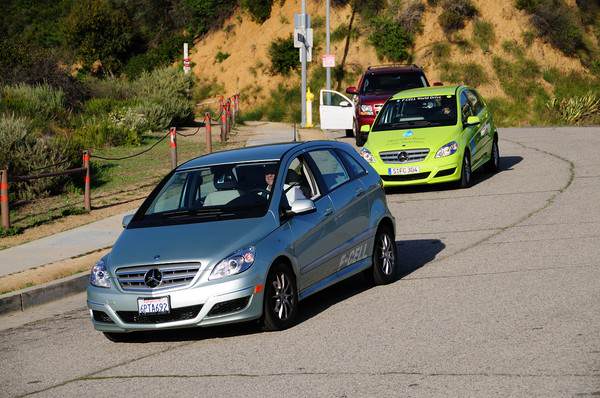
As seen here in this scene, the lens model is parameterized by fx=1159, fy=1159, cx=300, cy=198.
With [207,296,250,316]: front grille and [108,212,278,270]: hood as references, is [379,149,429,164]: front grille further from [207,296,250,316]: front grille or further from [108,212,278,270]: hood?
[207,296,250,316]: front grille

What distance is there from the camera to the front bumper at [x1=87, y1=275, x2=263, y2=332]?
29.6 ft

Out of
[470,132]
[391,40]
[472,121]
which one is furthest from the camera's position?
[391,40]

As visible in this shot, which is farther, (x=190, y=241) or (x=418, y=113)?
(x=418, y=113)

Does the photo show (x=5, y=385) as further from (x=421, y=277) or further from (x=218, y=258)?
(x=421, y=277)

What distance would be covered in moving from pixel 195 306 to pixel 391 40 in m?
48.2

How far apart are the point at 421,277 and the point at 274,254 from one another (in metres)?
2.83

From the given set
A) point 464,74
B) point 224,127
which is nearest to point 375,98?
point 224,127

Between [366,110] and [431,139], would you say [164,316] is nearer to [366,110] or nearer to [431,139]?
[431,139]

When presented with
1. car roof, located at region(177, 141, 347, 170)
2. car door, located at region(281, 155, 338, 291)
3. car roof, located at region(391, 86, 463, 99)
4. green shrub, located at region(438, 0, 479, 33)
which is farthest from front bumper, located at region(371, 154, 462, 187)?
green shrub, located at region(438, 0, 479, 33)

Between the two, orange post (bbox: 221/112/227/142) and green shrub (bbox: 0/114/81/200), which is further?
orange post (bbox: 221/112/227/142)

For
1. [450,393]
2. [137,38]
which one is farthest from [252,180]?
[137,38]

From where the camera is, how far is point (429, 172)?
1911cm

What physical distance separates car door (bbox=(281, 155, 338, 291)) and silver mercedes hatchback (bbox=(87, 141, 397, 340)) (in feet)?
0.04

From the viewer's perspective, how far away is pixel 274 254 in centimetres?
943
